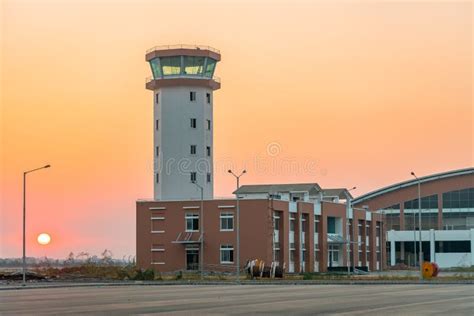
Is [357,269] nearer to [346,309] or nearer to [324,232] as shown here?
[324,232]

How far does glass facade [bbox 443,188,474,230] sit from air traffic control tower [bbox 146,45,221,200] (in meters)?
48.4

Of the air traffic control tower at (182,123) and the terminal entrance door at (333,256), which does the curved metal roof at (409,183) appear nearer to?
the terminal entrance door at (333,256)

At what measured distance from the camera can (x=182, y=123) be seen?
105m

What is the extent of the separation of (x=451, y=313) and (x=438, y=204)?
11116 cm

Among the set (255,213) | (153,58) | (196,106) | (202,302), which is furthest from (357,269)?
(202,302)

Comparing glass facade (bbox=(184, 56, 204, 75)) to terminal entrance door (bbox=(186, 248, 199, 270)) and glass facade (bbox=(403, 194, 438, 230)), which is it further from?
glass facade (bbox=(403, 194, 438, 230))

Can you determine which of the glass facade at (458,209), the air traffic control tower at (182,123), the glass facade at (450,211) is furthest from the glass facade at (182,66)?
the glass facade at (458,209)

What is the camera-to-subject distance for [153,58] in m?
105

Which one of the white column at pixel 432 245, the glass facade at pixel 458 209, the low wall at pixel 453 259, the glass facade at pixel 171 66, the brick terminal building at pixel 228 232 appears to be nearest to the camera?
the brick terminal building at pixel 228 232

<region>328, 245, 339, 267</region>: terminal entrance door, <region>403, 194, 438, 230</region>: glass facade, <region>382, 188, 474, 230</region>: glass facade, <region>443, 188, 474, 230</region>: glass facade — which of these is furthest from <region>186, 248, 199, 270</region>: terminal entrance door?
<region>443, 188, 474, 230</region>: glass facade

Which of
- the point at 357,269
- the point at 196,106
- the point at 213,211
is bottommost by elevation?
the point at 357,269

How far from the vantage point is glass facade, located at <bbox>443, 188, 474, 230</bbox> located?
13862 centimetres

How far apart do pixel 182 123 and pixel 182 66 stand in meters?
6.58

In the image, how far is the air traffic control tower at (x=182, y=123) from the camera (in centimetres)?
10438
